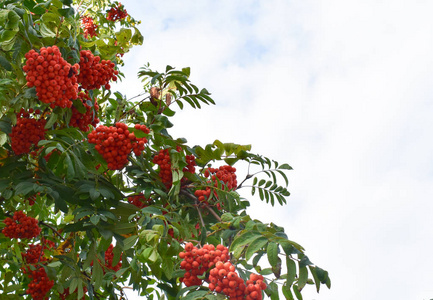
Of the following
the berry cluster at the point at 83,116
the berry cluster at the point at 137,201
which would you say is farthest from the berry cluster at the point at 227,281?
the berry cluster at the point at 83,116

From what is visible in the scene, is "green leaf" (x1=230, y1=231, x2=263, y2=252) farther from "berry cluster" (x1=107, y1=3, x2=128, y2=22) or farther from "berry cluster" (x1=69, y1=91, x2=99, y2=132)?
"berry cluster" (x1=107, y1=3, x2=128, y2=22)

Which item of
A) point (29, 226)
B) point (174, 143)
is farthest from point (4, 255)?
point (174, 143)

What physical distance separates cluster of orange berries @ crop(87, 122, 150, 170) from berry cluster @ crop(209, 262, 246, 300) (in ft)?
2.89

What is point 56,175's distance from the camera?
8.87 feet

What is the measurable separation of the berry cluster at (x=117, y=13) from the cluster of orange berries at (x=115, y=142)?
14.2 feet

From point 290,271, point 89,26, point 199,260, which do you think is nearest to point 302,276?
point 290,271

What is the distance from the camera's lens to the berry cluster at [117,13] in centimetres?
635

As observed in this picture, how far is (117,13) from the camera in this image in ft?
21.0

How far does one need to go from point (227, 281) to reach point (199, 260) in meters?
0.20

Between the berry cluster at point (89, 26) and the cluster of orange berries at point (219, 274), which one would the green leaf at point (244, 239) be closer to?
the cluster of orange berries at point (219, 274)

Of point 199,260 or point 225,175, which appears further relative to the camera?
point 225,175

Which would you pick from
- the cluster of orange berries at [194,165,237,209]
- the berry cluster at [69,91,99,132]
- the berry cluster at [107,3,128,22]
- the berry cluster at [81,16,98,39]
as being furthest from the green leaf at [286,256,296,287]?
the berry cluster at [107,3,128,22]

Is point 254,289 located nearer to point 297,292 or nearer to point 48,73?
point 297,292

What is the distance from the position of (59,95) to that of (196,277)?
118 centimetres
